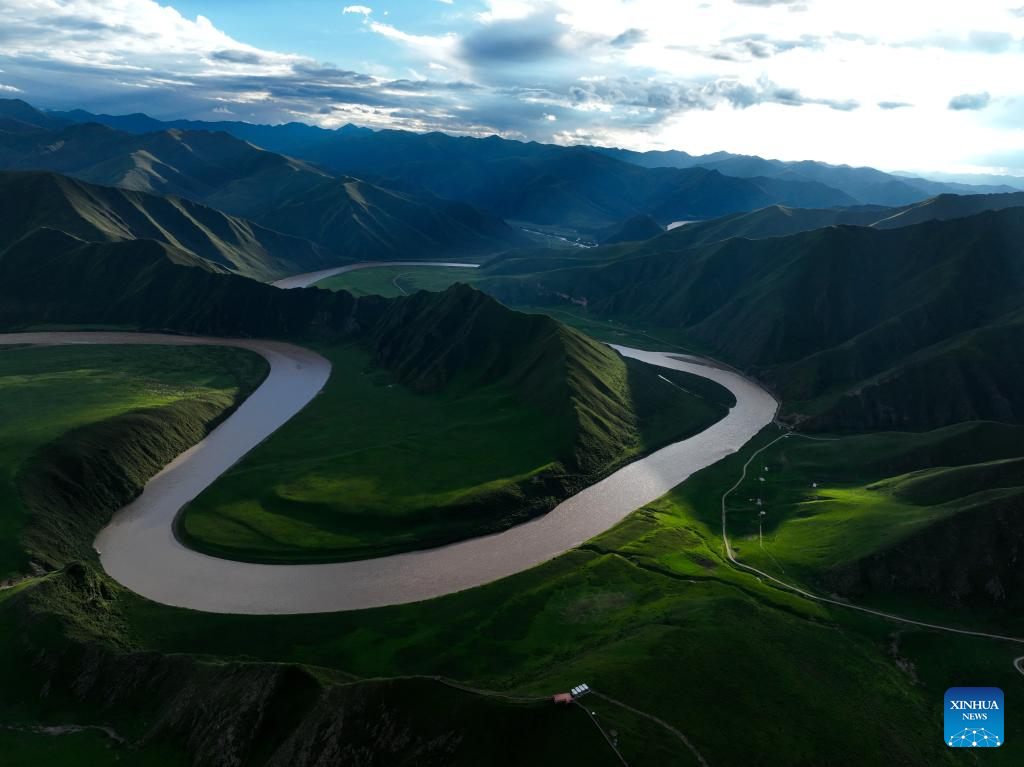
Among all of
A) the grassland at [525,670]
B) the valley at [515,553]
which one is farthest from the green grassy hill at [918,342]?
the grassland at [525,670]

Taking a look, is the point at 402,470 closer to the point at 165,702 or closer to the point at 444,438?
the point at 444,438

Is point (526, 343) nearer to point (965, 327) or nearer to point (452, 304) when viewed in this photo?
point (452, 304)

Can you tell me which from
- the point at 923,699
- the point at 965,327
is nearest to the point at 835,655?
the point at 923,699

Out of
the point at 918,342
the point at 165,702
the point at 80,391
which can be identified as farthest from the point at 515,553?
the point at 918,342

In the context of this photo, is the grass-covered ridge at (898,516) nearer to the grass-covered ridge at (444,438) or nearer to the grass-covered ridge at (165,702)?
the grass-covered ridge at (444,438)

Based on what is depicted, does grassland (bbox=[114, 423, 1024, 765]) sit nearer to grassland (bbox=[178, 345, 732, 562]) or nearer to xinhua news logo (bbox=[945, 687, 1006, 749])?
xinhua news logo (bbox=[945, 687, 1006, 749])
